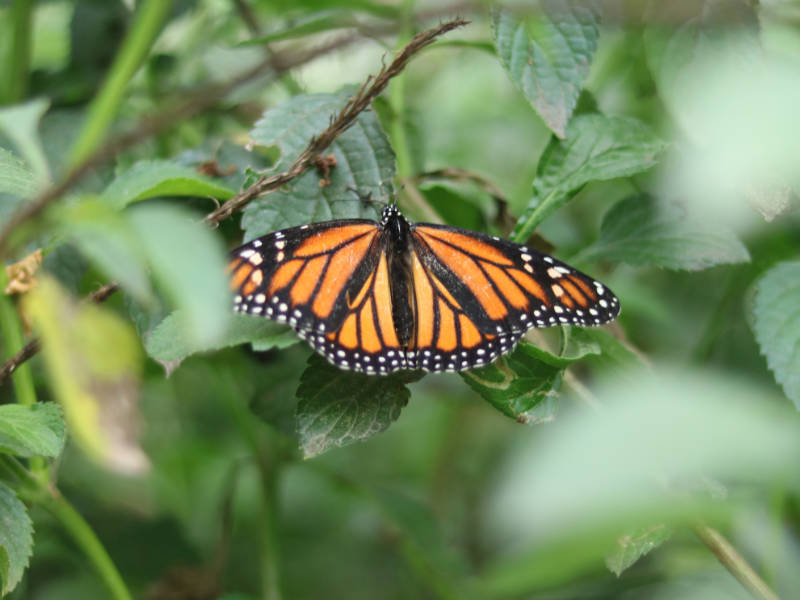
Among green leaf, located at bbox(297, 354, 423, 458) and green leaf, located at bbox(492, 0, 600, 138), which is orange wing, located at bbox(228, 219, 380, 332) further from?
green leaf, located at bbox(492, 0, 600, 138)

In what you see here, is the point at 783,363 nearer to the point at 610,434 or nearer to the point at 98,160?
the point at 610,434

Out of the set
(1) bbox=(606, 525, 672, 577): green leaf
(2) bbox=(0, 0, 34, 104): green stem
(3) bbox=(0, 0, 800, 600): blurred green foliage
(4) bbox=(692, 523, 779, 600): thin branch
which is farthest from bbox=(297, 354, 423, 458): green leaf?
(2) bbox=(0, 0, 34, 104): green stem

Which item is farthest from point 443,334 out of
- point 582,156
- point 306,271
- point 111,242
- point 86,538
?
point 111,242

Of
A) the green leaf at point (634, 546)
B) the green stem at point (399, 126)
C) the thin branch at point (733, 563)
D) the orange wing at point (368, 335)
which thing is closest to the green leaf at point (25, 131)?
the orange wing at point (368, 335)

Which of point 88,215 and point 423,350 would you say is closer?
point 88,215

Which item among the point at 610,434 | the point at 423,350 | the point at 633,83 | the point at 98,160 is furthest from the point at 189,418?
the point at 610,434

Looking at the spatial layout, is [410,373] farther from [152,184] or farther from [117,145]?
[117,145]

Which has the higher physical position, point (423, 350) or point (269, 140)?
point (269, 140)
